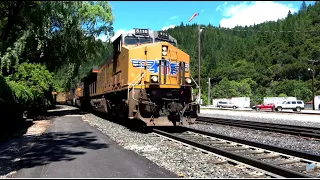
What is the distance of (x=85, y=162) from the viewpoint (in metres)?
7.59

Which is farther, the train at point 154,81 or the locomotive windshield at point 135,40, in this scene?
the locomotive windshield at point 135,40

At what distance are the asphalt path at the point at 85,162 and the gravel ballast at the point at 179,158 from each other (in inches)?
14.1

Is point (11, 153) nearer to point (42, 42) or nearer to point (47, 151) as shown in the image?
point (47, 151)

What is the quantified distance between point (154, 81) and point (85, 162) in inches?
228

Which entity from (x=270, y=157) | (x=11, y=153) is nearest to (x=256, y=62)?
(x=270, y=157)

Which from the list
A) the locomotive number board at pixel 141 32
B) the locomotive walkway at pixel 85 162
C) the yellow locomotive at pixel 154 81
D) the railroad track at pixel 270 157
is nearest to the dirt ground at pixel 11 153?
the locomotive walkway at pixel 85 162

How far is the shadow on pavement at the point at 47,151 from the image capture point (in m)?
7.77

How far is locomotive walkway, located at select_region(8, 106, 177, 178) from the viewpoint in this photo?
6.44 metres

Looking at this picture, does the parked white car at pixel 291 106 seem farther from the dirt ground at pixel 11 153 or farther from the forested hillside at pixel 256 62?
the dirt ground at pixel 11 153

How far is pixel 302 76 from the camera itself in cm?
10775

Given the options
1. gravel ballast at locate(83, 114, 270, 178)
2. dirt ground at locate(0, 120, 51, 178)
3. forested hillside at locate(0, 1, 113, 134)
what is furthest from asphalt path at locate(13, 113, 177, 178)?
forested hillside at locate(0, 1, 113, 134)

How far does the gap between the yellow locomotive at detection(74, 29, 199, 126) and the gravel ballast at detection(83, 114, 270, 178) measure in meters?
1.31

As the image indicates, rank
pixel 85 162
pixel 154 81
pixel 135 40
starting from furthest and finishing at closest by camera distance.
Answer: pixel 135 40 → pixel 154 81 → pixel 85 162

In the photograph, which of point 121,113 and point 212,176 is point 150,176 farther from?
point 121,113
